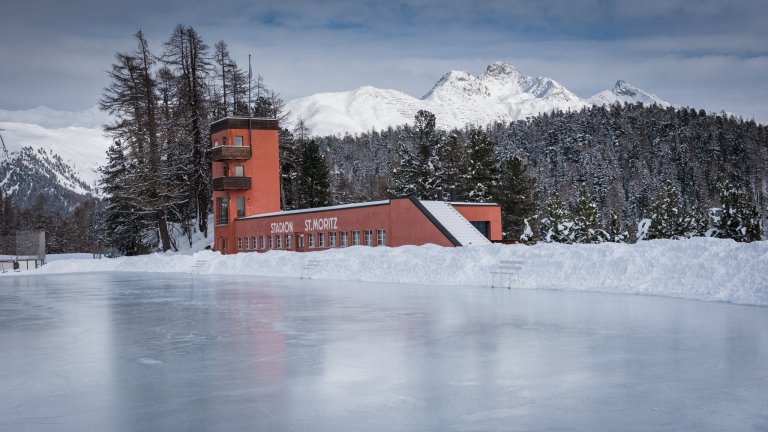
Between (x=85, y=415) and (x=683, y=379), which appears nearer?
(x=85, y=415)

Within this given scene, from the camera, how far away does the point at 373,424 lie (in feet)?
20.9

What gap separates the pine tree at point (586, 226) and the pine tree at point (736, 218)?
10349mm

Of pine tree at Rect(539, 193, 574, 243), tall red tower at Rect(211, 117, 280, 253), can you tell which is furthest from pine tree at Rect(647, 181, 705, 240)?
tall red tower at Rect(211, 117, 280, 253)

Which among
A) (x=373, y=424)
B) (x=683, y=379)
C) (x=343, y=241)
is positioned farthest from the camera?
(x=343, y=241)

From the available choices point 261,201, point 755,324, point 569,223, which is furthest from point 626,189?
point 755,324

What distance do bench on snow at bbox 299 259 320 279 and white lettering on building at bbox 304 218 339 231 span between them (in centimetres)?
905

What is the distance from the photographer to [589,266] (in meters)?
23.0

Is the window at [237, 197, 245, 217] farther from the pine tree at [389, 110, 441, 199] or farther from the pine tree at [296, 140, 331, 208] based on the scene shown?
the pine tree at [389, 110, 441, 199]

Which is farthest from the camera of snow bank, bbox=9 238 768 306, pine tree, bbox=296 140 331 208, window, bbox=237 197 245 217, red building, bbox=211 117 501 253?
pine tree, bbox=296 140 331 208

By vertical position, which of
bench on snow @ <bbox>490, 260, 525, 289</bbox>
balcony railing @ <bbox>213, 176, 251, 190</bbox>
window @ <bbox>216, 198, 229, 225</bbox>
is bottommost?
bench on snow @ <bbox>490, 260, 525, 289</bbox>

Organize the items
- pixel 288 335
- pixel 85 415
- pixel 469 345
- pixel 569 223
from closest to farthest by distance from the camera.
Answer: pixel 85 415 < pixel 469 345 < pixel 288 335 < pixel 569 223

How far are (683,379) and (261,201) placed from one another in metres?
51.4

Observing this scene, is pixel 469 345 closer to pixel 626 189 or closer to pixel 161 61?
pixel 161 61

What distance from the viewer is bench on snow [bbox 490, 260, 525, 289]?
980 inches
